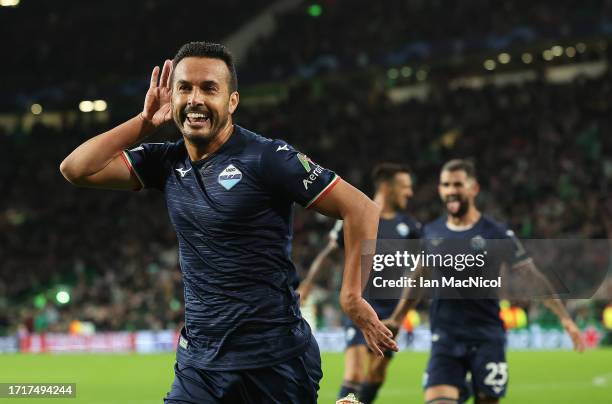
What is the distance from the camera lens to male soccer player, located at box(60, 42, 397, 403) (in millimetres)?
4414

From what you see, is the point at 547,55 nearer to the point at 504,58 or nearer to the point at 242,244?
the point at 504,58

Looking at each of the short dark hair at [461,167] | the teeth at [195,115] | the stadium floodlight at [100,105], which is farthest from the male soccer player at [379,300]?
the stadium floodlight at [100,105]

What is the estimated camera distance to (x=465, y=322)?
8414mm

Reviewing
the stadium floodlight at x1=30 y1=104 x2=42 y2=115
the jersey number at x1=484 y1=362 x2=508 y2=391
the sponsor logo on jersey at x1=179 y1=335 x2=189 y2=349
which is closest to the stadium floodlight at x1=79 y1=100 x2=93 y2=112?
the stadium floodlight at x1=30 y1=104 x2=42 y2=115

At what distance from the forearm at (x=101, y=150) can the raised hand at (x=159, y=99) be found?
38mm

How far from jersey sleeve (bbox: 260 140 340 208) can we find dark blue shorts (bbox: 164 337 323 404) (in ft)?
2.40

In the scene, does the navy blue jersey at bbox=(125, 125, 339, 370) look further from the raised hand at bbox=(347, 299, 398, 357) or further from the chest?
the raised hand at bbox=(347, 299, 398, 357)

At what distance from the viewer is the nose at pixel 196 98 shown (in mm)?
4387

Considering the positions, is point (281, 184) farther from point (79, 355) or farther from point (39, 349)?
point (39, 349)

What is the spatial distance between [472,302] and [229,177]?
14.4ft

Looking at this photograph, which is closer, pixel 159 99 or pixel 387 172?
pixel 159 99

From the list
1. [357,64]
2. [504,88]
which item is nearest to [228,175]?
[504,88]

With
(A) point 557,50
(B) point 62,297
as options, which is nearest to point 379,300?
(B) point 62,297

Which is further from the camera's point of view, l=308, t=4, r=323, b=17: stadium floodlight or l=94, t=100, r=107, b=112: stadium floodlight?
l=94, t=100, r=107, b=112: stadium floodlight
